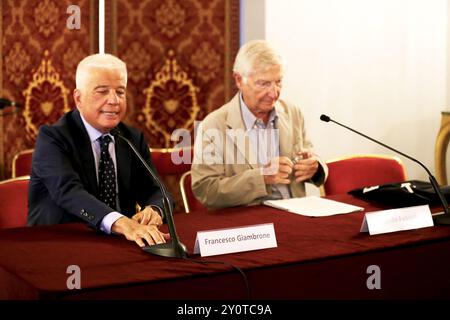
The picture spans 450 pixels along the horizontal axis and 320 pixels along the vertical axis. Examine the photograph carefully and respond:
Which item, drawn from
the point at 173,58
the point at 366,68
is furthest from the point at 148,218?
the point at 366,68

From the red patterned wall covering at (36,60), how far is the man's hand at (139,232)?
263 centimetres

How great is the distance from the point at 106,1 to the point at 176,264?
10.5ft

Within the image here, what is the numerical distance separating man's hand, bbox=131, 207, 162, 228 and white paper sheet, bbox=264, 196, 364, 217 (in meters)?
A: 0.59

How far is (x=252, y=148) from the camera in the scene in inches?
145

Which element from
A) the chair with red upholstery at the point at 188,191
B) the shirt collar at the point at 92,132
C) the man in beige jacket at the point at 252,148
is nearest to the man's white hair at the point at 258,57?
the man in beige jacket at the point at 252,148

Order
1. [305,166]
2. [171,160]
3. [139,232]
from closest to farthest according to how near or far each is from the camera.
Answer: [139,232] < [305,166] < [171,160]

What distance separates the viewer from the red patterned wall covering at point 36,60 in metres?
5.13

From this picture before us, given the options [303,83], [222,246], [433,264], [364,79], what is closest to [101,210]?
[222,246]

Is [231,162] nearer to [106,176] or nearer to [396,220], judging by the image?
[106,176]

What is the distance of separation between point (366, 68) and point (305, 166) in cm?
255

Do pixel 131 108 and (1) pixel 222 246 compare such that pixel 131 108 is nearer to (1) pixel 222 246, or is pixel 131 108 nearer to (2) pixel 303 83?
(2) pixel 303 83

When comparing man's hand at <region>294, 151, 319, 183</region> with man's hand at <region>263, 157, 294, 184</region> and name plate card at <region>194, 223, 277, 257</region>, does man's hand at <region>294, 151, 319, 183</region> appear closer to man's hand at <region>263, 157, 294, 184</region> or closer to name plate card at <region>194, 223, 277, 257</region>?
man's hand at <region>263, 157, 294, 184</region>

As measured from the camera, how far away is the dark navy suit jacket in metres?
2.95

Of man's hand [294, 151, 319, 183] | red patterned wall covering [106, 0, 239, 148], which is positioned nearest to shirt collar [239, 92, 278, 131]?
man's hand [294, 151, 319, 183]
